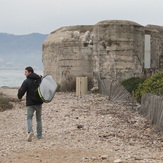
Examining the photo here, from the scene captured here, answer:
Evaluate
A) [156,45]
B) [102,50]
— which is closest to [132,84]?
[102,50]

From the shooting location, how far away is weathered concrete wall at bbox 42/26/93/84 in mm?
23609

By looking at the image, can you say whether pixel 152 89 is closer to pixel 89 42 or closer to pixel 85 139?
pixel 85 139

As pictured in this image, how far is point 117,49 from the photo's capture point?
2202 centimetres

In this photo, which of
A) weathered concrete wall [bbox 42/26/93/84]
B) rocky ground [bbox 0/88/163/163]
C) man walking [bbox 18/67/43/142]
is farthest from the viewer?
weathered concrete wall [bbox 42/26/93/84]

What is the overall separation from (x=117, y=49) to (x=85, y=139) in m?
13.4

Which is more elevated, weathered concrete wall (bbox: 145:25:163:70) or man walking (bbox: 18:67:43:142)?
weathered concrete wall (bbox: 145:25:163:70)

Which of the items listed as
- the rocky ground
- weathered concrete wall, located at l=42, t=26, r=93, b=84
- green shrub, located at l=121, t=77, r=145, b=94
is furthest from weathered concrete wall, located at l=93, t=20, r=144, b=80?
the rocky ground

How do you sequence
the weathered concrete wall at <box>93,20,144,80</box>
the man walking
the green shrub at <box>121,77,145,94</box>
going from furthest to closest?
the weathered concrete wall at <box>93,20,144,80</box> < the green shrub at <box>121,77,145,94</box> < the man walking

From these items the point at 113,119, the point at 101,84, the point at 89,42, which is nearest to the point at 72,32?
the point at 89,42

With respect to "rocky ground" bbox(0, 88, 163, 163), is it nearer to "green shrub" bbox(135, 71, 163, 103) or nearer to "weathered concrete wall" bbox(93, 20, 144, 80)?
"green shrub" bbox(135, 71, 163, 103)

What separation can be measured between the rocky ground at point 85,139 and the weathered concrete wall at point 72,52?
30.4ft

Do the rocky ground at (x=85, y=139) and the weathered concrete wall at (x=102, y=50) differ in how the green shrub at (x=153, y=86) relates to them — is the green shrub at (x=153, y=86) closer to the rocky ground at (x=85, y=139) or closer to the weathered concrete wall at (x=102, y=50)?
the rocky ground at (x=85, y=139)

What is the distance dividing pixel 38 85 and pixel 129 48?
13891mm

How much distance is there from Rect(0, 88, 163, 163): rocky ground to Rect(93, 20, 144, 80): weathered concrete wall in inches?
302
